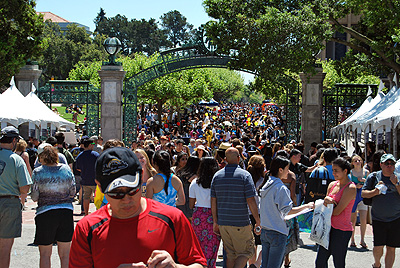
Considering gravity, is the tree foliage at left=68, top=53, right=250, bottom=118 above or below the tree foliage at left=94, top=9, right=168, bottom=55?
below

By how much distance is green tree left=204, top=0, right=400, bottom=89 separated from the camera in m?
16.9

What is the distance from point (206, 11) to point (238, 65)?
2.13 meters

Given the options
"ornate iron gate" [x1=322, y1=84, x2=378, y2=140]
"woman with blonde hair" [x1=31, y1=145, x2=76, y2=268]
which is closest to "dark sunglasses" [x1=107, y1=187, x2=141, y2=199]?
"woman with blonde hair" [x1=31, y1=145, x2=76, y2=268]

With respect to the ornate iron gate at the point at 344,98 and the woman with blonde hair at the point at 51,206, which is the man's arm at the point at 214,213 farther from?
the ornate iron gate at the point at 344,98

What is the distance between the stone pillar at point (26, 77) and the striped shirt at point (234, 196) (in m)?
14.5

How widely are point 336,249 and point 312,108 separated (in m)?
13.1

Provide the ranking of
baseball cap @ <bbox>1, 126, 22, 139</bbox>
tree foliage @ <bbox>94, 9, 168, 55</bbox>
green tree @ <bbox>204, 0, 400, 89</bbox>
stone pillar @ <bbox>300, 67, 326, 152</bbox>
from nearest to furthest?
baseball cap @ <bbox>1, 126, 22, 139</bbox>, green tree @ <bbox>204, 0, 400, 89</bbox>, stone pillar @ <bbox>300, 67, 326, 152</bbox>, tree foliage @ <bbox>94, 9, 168, 55</bbox>

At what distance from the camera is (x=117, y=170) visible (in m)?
2.68

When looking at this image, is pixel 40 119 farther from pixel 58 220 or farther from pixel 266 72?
pixel 58 220

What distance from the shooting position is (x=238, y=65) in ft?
62.3

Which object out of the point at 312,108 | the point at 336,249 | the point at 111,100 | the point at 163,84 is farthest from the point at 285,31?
the point at 163,84

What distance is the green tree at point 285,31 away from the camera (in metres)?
16.9

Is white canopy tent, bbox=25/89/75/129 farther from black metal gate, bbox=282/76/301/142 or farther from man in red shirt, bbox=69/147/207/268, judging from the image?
man in red shirt, bbox=69/147/207/268

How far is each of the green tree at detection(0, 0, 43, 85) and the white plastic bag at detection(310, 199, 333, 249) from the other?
14468 mm
